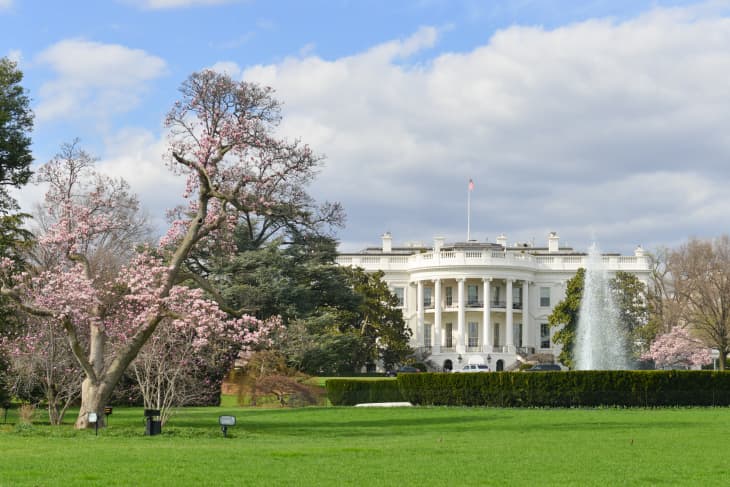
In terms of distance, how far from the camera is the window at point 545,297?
83.8 meters

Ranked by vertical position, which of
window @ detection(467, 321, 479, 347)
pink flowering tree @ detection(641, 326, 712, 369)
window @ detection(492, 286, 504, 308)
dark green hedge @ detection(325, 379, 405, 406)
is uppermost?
window @ detection(492, 286, 504, 308)

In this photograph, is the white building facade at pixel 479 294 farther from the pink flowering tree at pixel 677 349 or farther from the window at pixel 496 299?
the pink flowering tree at pixel 677 349

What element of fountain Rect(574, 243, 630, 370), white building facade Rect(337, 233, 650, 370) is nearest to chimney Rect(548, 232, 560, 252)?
white building facade Rect(337, 233, 650, 370)

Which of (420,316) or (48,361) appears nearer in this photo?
(48,361)

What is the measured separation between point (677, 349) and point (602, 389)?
30.6 metres

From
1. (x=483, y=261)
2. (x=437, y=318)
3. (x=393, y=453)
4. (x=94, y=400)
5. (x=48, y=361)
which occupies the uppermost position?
(x=483, y=261)

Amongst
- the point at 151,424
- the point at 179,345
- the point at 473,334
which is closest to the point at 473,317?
the point at 473,334

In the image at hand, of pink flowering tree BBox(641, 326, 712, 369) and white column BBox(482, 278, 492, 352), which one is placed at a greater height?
white column BBox(482, 278, 492, 352)

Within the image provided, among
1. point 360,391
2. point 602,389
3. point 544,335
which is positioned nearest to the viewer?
point 602,389

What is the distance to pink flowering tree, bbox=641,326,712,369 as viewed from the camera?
195 feet

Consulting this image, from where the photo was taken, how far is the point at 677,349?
195ft

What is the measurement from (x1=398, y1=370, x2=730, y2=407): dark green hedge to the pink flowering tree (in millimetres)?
28689

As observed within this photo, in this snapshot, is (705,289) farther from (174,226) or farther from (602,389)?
(174,226)

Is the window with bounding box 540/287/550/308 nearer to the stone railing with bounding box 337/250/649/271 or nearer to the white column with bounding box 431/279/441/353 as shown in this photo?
the stone railing with bounding box 337/250/649/271
